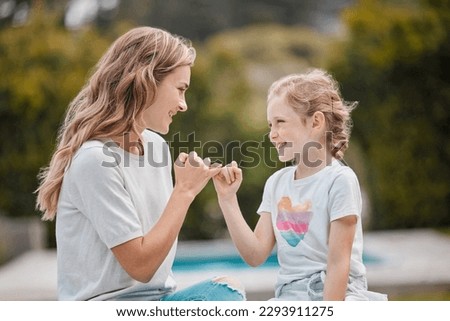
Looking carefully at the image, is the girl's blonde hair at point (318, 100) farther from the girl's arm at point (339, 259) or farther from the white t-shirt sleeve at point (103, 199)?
the white t-shirt sleeve at point (103, 199)

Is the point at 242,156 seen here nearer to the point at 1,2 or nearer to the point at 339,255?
the point at 1,2

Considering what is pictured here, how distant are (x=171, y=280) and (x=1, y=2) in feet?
12.3

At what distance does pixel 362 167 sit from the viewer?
5.86 meters

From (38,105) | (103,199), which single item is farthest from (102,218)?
(38,105)

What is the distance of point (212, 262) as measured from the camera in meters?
5.15

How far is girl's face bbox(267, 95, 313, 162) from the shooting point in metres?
2.02

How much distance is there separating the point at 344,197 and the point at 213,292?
424 millimetres

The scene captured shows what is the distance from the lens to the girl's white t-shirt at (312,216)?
1.90m

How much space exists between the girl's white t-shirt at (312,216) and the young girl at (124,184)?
0.18m

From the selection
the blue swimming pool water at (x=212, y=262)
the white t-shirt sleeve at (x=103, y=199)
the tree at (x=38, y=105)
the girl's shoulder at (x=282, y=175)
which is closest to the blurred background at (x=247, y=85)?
the tree at (x=38, y=105)

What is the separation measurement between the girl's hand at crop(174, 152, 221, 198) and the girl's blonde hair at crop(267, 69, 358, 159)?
0.32m

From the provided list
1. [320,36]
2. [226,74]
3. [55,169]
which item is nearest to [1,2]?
[226,74]

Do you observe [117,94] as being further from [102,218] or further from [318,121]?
[318,121]

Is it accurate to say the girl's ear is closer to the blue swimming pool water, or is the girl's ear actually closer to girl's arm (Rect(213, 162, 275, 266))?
girl's arm (Rect(213, 162, 275, 266))
